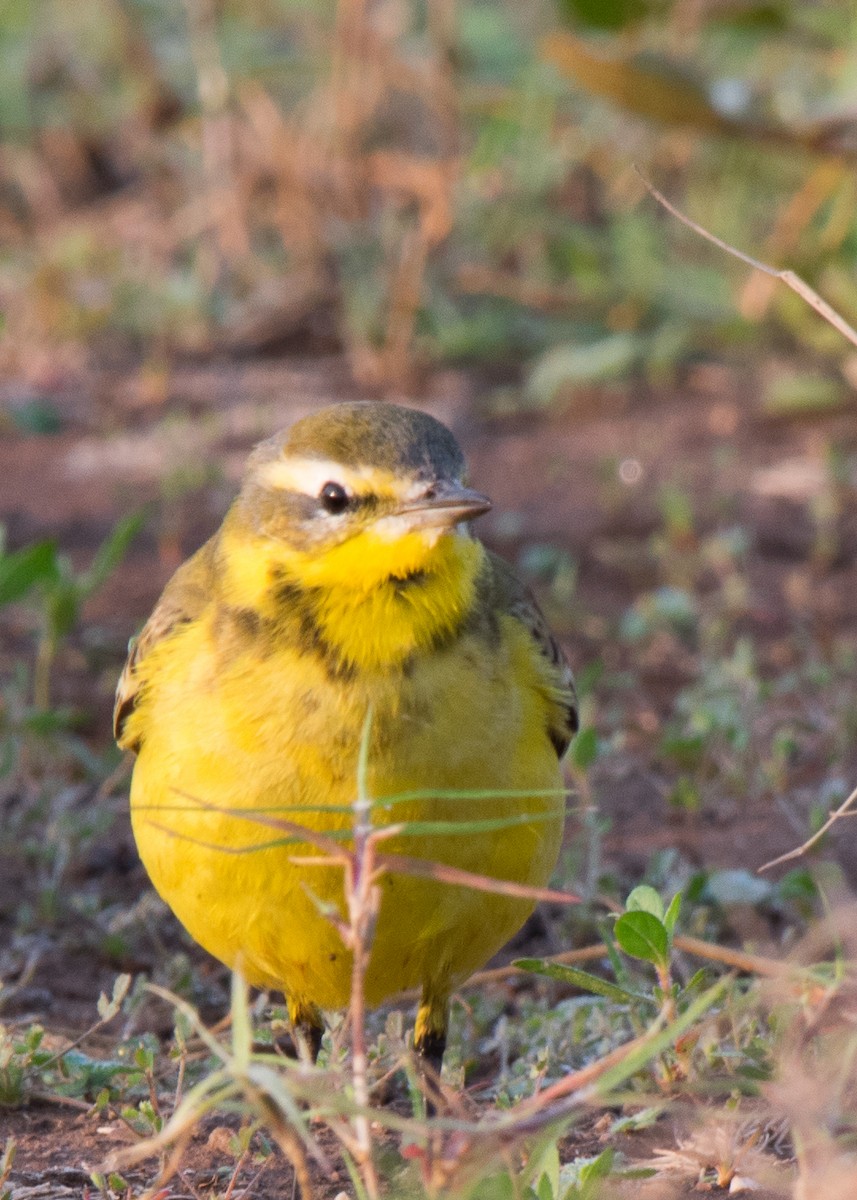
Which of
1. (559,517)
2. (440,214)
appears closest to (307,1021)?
(559,517)

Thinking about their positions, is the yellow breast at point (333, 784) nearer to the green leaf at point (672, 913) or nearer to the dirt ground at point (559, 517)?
the green leaf at point (672, 913)

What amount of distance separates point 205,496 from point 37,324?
7.01ft

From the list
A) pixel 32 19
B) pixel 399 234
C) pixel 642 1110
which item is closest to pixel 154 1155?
pixel 642 1110

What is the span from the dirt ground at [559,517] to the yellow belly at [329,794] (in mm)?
830

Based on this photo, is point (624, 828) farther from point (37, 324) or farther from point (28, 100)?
point (28, 100)

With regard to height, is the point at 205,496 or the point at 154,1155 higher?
the point at 154,1155

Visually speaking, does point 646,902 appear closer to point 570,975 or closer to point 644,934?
point 644,934

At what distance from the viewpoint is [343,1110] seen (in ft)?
8.46

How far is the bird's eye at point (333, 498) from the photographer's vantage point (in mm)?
3854

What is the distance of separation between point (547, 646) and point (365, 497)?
30.8 inches

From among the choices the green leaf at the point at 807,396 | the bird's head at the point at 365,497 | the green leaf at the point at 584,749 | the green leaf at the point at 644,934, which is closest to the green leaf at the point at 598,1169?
the green leaf at the point at 644,934

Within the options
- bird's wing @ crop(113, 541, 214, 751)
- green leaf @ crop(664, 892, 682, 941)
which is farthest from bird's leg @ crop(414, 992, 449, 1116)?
bird's wing @ crop(113, 541, 214, 751)

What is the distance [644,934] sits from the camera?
11.6ft

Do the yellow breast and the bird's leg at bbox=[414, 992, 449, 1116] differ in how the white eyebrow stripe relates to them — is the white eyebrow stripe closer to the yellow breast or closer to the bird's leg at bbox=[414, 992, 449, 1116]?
the yellow breast
